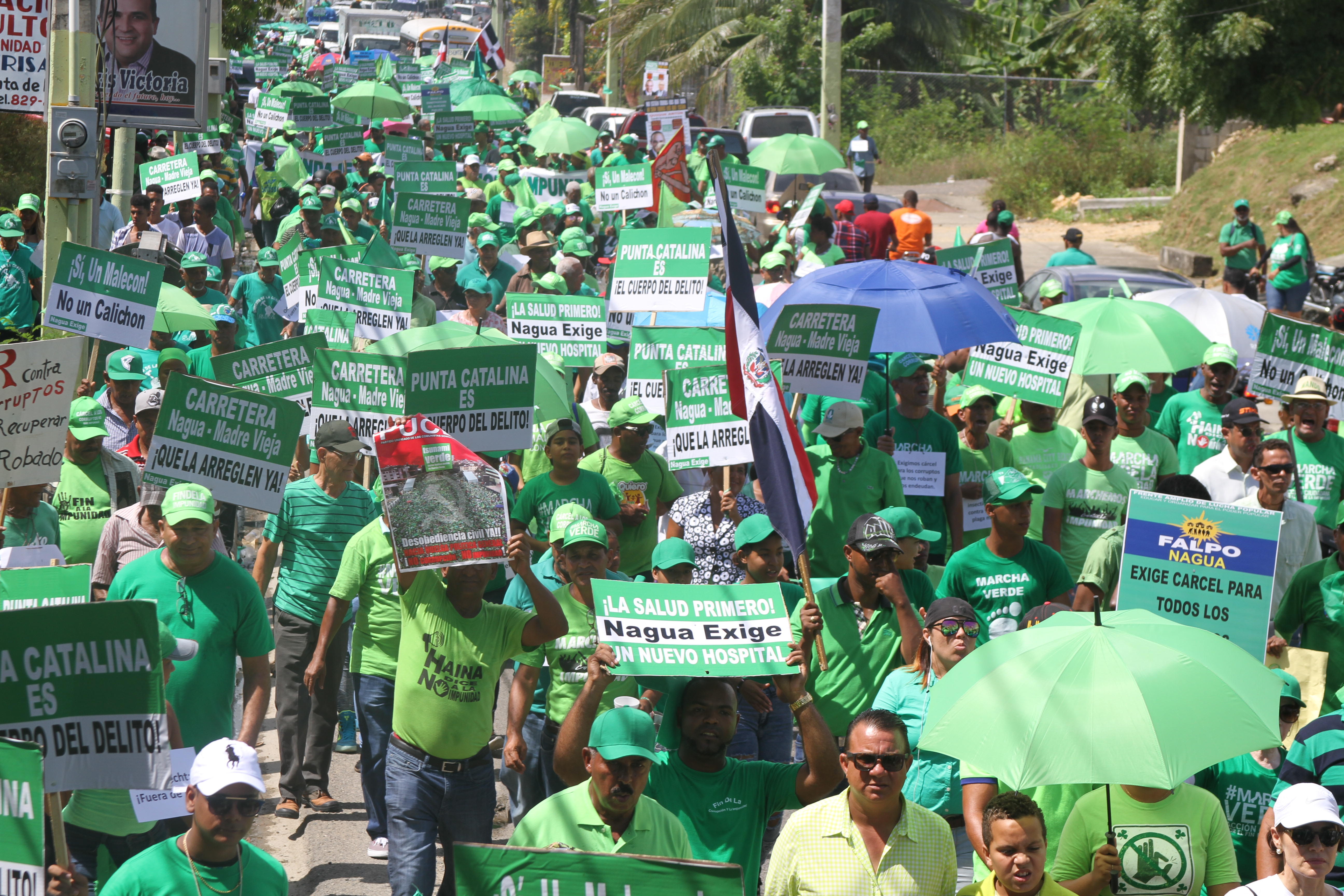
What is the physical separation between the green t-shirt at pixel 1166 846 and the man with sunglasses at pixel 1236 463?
3.79m

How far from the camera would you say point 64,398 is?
699 cm

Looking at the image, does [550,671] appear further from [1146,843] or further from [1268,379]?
[1268,379]

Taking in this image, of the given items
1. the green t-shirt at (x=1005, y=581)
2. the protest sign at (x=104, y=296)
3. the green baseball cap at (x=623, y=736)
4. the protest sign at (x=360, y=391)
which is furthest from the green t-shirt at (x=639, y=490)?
the green baseball cap at (x=623, y=736)

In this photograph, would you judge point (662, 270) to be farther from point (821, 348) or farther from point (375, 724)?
point (375, 724)

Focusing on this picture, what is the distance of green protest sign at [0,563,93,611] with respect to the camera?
5816mm

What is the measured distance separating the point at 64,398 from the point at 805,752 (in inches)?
144

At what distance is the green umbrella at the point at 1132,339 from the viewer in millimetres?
10266

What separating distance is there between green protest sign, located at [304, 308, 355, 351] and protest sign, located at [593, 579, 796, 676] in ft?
19.4

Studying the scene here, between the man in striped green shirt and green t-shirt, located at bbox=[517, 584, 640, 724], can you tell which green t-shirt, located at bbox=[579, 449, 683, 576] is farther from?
green t-shirt, located at bbox=[517, 584, 640, 724]

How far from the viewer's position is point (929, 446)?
9.24 metres

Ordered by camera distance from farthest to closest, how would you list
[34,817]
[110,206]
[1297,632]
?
[110,206] → [1297,632] → [34,817]

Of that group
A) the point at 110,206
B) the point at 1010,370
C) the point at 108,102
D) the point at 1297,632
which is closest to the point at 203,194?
the point at 110,206

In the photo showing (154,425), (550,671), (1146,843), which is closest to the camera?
(1146,843)

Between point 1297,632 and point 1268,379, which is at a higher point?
point 1268,379
